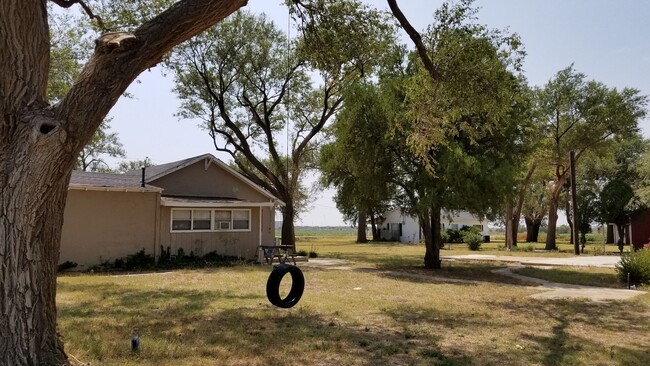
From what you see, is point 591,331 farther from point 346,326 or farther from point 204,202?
point 204,202

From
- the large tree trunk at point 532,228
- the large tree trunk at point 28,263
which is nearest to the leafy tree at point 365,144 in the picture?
the large tree trunk at point 28,263

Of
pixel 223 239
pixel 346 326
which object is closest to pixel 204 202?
pixel 223 239

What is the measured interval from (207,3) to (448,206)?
40.3 feet

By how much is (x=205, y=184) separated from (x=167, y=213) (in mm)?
2547

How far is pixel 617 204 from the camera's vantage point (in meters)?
29.5

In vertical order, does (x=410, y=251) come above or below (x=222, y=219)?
below

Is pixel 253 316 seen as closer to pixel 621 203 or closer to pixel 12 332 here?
pixel 12 332

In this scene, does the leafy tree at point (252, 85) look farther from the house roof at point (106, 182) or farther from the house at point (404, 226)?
the house at point (404, 226)

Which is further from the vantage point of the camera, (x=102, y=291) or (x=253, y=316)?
(x=102, y=291)

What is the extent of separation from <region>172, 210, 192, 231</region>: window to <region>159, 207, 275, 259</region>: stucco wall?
20cm

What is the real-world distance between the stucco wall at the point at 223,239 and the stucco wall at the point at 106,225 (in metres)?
0.53

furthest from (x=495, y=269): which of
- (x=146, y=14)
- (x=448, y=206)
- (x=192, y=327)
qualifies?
(x=146, y=14)

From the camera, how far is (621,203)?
29250 millimetres

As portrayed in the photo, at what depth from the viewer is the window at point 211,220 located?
18.8 meters
